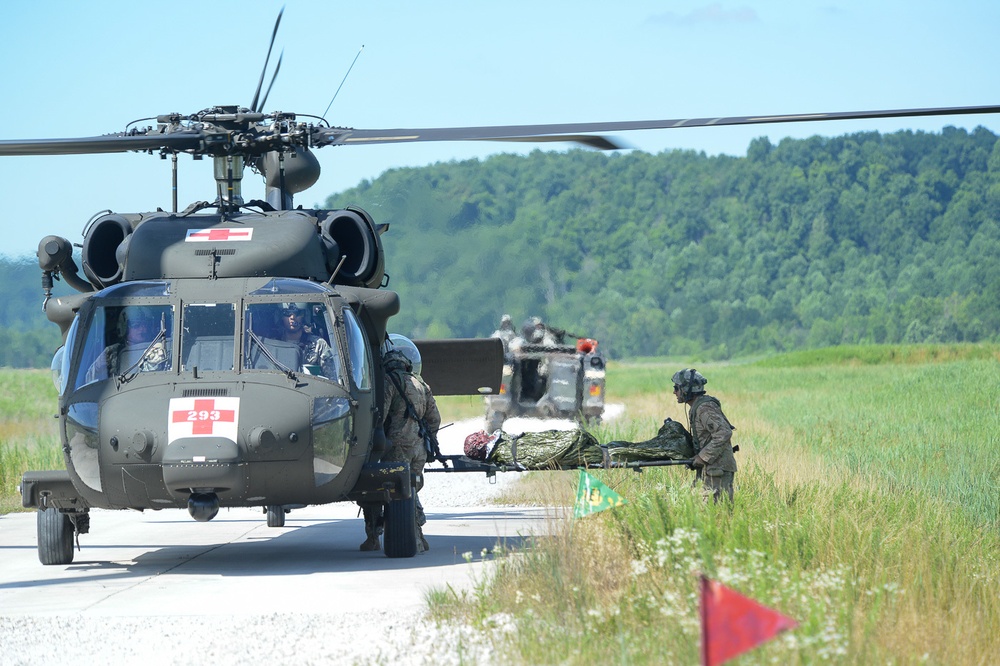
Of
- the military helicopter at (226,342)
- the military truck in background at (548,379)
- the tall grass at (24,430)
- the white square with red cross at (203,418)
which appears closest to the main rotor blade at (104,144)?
the military helicopter at (226,342)

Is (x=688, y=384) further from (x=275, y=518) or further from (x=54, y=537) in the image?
(x=54, y=537)

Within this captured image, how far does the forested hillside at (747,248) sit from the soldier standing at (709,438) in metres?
24.1

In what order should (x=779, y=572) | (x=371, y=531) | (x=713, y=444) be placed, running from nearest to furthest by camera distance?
(x=779, y=572) → (x=713, y=444) → (x=371, y=531)

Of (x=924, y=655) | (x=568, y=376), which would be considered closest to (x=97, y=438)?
(x=924, y=655)

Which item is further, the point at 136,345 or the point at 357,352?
the point at 357,352

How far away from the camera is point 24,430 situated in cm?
2862

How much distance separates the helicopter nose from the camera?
962 cm

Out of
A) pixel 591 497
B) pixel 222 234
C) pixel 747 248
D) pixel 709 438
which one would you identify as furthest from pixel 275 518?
pixel 747 248

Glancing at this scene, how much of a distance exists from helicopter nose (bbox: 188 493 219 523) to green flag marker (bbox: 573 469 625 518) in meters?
2.52

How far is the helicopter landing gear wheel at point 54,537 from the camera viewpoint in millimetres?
10945

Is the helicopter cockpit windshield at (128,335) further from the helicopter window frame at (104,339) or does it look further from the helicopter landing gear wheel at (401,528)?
the helicopter landing gear wheel at (401,528)

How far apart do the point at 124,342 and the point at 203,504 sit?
4.99ft

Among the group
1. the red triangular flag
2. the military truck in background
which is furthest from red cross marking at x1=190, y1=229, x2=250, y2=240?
the military truck in background

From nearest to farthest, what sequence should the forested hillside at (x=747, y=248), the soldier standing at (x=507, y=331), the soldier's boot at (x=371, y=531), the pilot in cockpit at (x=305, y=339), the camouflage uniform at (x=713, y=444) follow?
the pilot in cockpit at (x=305, y=339)
the camouflage uniform at (x=713, y=444)
the soldier's boot at (x=371, y=531)
the soldier standing at (x=507, y=331)
the forested hillside at (x=747, y=248)
